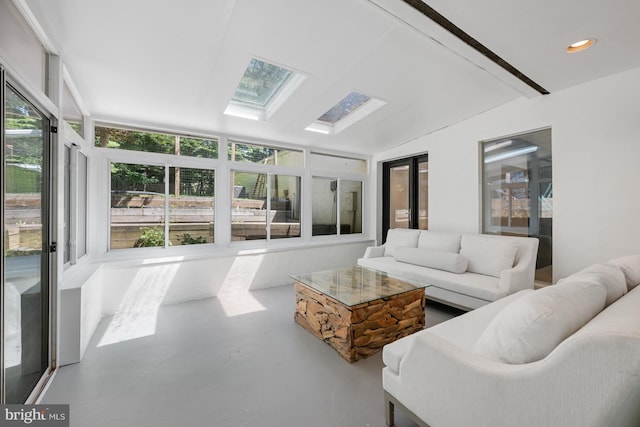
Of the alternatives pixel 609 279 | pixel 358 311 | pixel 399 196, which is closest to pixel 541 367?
pixel 609 279

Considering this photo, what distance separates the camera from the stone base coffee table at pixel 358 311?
2215mm

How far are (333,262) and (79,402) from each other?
3686 mm

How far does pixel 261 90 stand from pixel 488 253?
11.1ft

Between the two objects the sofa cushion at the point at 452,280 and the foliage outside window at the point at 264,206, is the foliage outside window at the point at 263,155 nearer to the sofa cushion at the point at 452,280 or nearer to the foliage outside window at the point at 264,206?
the foliage outside window at the point at 264,206

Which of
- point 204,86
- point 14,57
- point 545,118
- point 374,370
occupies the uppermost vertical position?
point 204,86

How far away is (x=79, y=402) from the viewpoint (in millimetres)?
1696

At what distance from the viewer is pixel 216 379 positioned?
1930 millimetres

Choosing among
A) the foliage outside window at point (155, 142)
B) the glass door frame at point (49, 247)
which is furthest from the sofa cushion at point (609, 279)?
the foliage outside window at point (155, 142)

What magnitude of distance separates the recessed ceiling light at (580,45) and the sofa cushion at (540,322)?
83.6 inches

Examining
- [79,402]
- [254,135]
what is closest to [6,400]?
[79,402]

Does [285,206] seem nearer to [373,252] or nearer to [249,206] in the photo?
[249,206]

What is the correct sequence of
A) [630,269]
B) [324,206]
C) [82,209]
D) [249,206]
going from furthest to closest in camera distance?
[324,206] → [249,206] → [82,209] → [630,269]

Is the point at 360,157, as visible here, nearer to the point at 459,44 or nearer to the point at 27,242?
the point at 459,44

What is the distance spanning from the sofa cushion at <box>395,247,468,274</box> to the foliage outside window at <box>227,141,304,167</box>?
2.35 m
